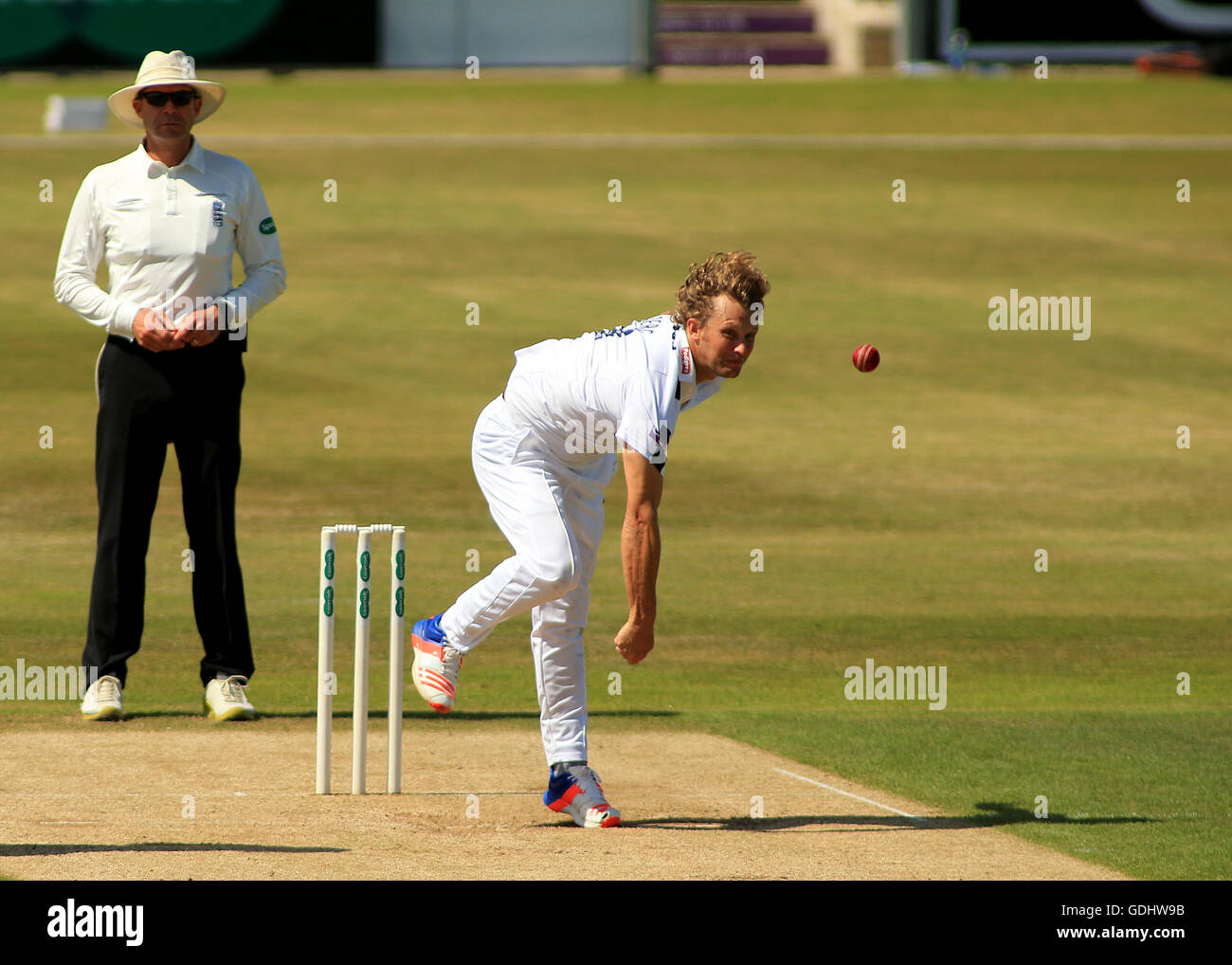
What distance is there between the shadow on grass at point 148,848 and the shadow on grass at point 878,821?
1.29m

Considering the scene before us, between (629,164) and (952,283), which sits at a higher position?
(629,164)

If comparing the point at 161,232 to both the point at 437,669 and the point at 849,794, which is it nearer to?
the point at 437,669

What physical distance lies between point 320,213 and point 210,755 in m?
18.2

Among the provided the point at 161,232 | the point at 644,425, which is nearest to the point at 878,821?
the point at 644,425

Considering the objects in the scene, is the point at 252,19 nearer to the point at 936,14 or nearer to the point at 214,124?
the point at 214,124

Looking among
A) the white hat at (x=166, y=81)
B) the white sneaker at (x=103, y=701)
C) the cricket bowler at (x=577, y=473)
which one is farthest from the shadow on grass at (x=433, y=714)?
the white hat at (x=166, y=81)

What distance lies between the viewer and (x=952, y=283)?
22812 millimetres

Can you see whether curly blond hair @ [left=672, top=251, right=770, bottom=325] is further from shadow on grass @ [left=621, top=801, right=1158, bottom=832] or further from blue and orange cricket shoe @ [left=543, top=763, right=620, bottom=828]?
shadow on grass @ [left=621, top=801, right=1158, bottom=832]

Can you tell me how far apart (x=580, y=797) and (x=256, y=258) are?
3.28 metres

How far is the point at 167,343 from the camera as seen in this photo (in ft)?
27.3

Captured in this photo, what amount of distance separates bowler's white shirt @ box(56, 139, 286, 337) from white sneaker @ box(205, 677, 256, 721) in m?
1.68

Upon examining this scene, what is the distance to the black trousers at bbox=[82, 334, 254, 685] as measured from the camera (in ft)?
27.9

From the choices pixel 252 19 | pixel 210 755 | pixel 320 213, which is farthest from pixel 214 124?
pixel 210 755

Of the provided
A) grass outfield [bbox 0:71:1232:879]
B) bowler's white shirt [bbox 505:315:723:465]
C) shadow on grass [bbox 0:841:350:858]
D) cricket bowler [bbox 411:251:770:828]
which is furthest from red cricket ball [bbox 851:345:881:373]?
shadow on grass [bbox 0:841:350:858]
